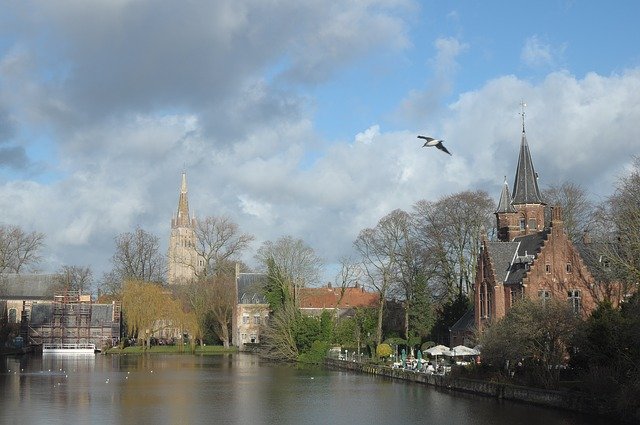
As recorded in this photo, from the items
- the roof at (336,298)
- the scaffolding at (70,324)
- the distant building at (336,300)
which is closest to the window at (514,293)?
the distant building at (336,300)

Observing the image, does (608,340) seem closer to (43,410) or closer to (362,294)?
(43,410)

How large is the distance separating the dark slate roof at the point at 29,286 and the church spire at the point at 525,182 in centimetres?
5590

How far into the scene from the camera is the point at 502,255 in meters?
45.5

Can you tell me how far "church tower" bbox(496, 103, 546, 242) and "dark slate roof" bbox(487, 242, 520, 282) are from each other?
162 inches

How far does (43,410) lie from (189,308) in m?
50.0

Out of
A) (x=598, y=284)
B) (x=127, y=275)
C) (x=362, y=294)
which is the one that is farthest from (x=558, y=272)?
(x=127, y=275)

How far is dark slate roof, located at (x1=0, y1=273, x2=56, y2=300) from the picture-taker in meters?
85.6

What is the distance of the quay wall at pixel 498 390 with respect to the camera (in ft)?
87.2

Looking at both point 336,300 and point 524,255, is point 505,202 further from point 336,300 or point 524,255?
point 336,300

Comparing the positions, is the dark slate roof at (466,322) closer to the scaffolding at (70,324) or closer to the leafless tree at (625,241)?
the leafless tree at (625,241)

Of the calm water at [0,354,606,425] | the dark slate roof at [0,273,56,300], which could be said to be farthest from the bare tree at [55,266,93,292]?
the calm water at [0,354,606,425]

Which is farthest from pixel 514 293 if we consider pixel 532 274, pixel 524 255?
pixel 524 255

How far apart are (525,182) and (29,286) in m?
58.4

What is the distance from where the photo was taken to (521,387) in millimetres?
29703
